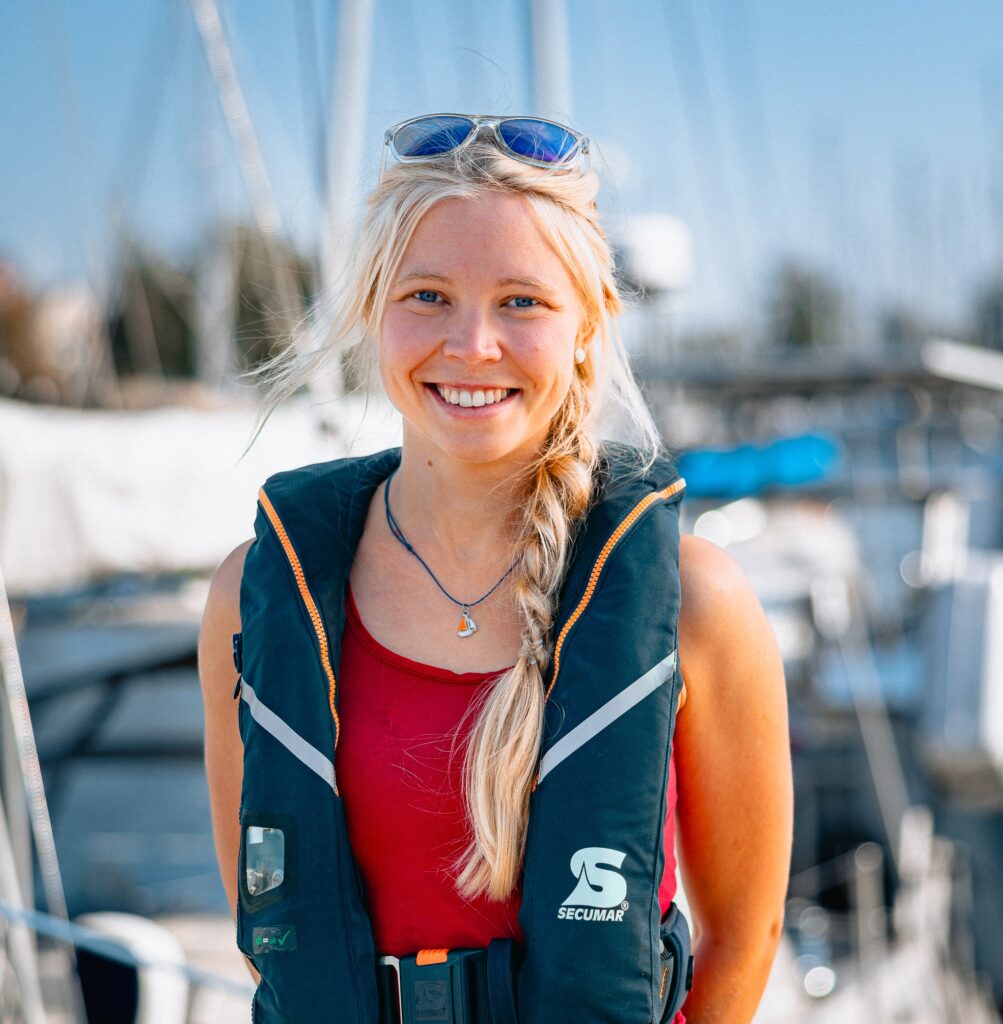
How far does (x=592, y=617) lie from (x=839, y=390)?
965 centimetres

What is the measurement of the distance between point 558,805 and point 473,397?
0.52 metres

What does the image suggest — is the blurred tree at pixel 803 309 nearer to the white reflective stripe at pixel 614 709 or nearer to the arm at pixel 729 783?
the arm at pixel 729 783

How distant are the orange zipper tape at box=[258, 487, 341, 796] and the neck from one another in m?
0.18

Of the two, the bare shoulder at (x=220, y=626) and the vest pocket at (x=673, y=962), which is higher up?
the bare shoulder at (x=220, y=626)

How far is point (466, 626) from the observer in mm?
1454

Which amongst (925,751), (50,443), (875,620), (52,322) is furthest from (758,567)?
(52,322)

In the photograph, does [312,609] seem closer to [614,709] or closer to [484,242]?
[614,709]

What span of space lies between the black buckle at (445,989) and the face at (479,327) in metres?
0.62

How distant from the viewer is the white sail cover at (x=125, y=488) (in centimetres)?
444

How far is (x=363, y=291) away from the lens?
1.46 meters

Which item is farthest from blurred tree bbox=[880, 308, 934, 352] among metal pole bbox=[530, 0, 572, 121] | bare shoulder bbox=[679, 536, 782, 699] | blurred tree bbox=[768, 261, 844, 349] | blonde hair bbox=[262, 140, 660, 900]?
bare shoulder bbox=[679, 536, 782, 699]

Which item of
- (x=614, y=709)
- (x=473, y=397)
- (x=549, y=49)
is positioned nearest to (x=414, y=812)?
(x=614, y=709)

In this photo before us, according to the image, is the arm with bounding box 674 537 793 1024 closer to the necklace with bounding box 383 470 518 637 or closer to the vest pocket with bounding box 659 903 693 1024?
the vest pocket with bounding box 659 903 693 1024

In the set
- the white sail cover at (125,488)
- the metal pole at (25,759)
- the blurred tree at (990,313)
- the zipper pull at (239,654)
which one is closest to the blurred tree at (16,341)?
→ the white sail cover at (125,488)
